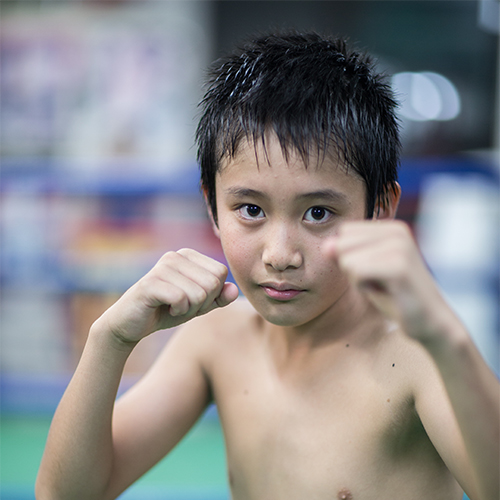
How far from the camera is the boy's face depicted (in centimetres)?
61

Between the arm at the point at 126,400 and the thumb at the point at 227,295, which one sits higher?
the thumb at the point at 227,295

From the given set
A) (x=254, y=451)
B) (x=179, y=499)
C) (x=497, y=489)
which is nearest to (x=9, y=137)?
(x=179, y=499)

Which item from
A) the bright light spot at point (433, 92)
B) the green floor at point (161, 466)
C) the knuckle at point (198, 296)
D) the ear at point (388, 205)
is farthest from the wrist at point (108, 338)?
the bright light spot at point (433, 92)

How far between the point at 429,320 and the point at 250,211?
0.88ft

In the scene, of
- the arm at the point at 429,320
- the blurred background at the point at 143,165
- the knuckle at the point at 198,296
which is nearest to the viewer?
the arm at the point at 429,320

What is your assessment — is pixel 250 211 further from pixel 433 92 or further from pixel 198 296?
pixel 433 92

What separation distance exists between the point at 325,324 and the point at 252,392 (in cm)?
14

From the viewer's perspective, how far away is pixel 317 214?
624 millimetres

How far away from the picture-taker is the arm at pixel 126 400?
61 cm

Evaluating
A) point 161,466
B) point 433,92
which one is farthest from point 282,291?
point 433,92

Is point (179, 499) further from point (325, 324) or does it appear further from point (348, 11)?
point (348, 11)

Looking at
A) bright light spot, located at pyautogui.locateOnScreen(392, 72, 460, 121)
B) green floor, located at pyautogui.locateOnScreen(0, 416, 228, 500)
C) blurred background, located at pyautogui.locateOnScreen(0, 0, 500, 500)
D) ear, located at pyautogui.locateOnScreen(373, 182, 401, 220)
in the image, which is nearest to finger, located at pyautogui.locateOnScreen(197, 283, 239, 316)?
ear, located at pyautogui.locateOnScreen(373, 182, 401, 220)

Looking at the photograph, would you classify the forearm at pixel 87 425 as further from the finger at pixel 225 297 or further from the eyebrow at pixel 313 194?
the eyebrow at pixel 313 194

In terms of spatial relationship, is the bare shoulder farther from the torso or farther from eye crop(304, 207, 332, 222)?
eye crop(304, 207, 332, 222)
